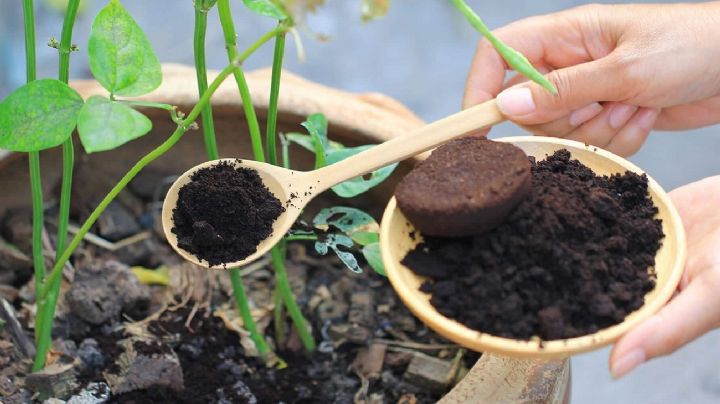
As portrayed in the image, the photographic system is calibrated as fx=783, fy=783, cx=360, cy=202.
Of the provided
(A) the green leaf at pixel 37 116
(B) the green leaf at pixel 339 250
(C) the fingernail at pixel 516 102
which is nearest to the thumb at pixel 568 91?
(C) the fingernail at pixel 516 102

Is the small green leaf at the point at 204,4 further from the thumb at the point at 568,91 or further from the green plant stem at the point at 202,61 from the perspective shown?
the thumb at the point at 568,91

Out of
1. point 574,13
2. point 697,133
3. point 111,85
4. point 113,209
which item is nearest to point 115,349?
point 113,209

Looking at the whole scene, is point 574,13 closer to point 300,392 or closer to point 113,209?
point 300,392

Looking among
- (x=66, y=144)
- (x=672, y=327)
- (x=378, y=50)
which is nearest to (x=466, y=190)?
(x=672, y=327)

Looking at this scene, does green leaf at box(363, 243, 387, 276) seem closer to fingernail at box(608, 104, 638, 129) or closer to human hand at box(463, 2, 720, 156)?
human hand at box(463, 2, 720, 156)

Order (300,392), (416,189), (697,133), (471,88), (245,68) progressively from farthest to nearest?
1. (245,68)
2. (697,133)
3. (471,88)
4. (300,392)
5. (416,189)

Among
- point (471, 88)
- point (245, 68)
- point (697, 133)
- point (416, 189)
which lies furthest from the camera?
point (245, 68)

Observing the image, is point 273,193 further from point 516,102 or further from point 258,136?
point 516,102
